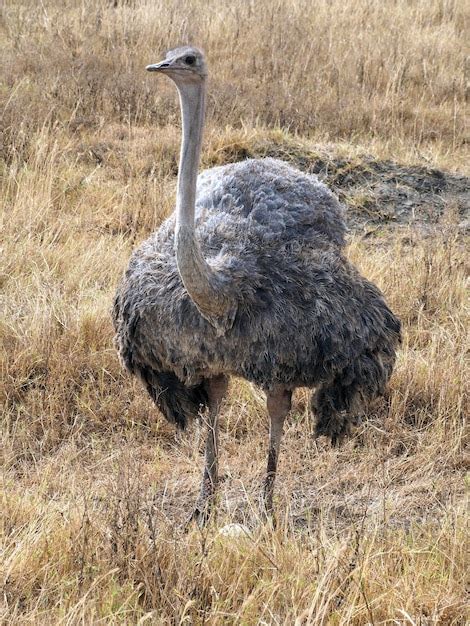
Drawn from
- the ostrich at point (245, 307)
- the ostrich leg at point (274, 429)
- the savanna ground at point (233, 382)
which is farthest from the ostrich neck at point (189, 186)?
the ostrich leg at point (274, 429)

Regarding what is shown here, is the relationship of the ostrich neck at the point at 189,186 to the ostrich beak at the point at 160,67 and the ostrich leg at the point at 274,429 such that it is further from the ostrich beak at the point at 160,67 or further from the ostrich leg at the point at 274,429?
the ostrich leg at the point at 274,429

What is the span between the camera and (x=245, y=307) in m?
3.58

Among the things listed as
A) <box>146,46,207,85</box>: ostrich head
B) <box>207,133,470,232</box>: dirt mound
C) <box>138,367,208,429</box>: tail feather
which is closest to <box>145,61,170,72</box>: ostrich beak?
<box>146,46,207,85</box>: ostrich head

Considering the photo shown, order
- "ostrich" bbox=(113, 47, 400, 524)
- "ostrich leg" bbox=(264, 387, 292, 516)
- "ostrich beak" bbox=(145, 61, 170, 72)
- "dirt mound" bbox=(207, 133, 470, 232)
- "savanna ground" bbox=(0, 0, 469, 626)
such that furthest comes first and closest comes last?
"dirt mound" bbox=(207, 133, 470, 232) → "ostrich leg" bbox=(264, 387, 292, 516) → "ostrich" bbox=(113, 47, 400, 524) → "ostrich beak" bbox=(145, 61, 170, 72) → "savanna ground" bbox=(0, 0, 469, 626)

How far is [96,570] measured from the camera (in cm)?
300

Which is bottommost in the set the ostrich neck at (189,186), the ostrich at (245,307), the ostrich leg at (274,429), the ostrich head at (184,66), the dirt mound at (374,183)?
the dirt mound at (374,183)

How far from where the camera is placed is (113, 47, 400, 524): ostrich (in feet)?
11.2

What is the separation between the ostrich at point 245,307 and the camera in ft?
11.2

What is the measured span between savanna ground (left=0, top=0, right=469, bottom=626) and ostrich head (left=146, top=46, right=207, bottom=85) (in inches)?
48.5

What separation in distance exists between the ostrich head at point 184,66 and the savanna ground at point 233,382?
4.04 feet

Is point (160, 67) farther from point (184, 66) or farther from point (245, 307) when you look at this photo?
point (245, 307)

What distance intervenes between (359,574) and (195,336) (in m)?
1.01

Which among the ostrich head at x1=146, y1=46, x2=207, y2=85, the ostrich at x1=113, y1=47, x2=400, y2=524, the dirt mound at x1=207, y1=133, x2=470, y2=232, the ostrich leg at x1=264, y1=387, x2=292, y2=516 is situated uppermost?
the ostrich head at x1=146, y1=46, x2=207, y2=85

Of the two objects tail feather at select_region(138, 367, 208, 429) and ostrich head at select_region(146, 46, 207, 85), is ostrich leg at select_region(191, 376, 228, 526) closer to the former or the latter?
tail feather at select_region(138, 367, 208, 429)
